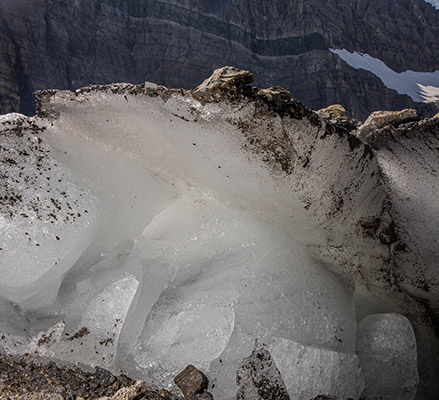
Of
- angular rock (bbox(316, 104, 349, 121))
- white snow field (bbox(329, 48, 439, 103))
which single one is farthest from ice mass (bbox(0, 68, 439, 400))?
white snow field (bbox(329, 48, 439, 103))

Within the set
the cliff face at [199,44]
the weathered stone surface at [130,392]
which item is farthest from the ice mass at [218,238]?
the cliff face at [199,44]

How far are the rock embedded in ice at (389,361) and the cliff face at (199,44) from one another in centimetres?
1374

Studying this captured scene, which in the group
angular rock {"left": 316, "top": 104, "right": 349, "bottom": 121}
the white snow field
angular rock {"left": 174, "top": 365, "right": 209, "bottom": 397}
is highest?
the white snow field

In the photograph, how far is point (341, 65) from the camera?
16984mm

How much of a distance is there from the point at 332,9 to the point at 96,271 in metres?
21.6

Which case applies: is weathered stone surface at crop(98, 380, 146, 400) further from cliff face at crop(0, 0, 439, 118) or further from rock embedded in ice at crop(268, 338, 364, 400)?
cliff face at crop(0, 0, 439, 118)

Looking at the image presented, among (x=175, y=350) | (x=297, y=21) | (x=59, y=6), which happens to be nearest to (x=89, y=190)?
(x=175, y=350)

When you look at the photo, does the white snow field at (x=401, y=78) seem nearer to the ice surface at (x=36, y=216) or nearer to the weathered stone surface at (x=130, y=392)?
the ice surface at (x=36, y=216)

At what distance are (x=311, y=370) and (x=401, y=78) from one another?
21.4 m

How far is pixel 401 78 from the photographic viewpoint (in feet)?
62.0

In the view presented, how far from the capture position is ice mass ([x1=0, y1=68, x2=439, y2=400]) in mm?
1177

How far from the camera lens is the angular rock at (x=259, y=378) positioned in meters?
1.10

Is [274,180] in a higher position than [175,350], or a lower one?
higher

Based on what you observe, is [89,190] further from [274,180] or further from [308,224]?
[308,224]
